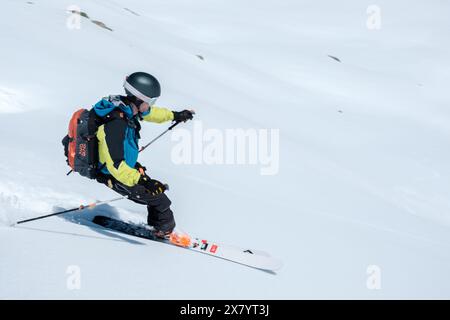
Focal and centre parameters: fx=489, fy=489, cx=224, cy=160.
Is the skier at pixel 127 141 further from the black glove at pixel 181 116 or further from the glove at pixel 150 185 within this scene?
the black glove at pixel 181 116

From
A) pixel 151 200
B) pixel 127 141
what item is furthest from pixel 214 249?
pixel 127 141

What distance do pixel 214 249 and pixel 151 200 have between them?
0.90 metres

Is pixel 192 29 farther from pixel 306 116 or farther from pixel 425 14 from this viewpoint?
pixel 425 14

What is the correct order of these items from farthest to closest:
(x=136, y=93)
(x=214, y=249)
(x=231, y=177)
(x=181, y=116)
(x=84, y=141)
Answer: (x=231, y=177), (x=181, y=116), (x=214, y=249), (x=136, y=93), (x=84, y=141)

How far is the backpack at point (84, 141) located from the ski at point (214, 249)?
35.3 inches

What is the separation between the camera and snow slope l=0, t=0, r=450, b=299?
439cm

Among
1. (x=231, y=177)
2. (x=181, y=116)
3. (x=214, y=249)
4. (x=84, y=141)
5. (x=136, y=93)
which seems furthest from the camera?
(x=231, y=177)

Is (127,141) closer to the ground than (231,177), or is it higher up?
closer to the ground

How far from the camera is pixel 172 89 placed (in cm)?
1276

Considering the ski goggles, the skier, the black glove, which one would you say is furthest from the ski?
the ski goggles

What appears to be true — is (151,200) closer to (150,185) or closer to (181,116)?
(150,185)

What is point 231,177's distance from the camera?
8602 millimetres

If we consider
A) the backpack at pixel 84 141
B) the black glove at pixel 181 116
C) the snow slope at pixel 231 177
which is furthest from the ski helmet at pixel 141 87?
the snow slope at pixel 231 177

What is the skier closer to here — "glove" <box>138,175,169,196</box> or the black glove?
"glove" <box>138,175,169,196</box>
